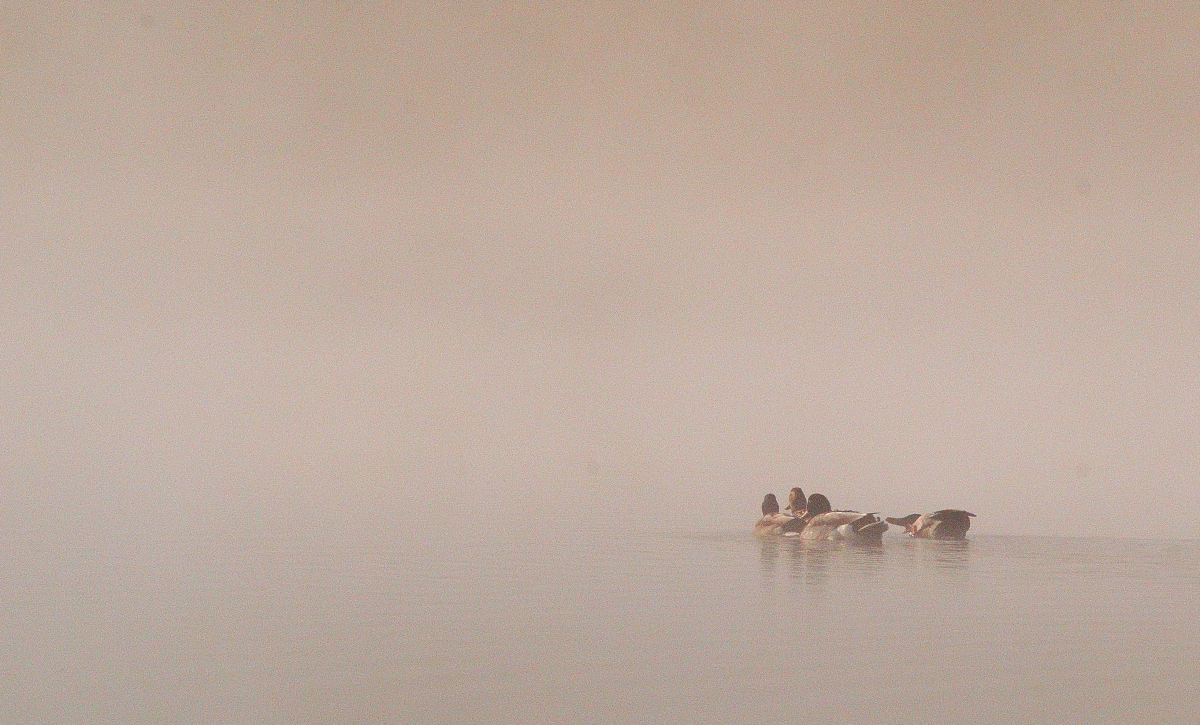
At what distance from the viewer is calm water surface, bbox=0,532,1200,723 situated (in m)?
4.48

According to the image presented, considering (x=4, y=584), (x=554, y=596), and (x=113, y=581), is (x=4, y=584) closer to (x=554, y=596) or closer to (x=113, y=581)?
(x=113, y=581)

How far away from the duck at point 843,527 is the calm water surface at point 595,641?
201cm

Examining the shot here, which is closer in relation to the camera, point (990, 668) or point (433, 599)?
point (990, 668)

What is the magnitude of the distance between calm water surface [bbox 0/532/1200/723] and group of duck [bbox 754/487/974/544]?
2049 millimetres

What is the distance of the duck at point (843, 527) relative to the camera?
12031 mm

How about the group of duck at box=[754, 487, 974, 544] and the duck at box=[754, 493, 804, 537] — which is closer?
the group of duck at box=[754, 487, 974, 544]

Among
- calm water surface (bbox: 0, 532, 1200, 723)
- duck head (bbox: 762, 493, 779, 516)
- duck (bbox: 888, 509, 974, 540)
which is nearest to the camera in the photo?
calm water surface (bbox: 0, 532, 1200, 723)

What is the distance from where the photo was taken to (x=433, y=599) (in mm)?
7445

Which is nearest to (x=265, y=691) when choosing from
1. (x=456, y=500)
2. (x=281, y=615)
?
(x=281, y=615)

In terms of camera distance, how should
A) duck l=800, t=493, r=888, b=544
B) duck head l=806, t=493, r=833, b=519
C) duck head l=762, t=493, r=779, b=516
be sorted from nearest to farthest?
1. duck l=800, t=493, r=888, b=544
2. duck head l=806, t=493, r=833, b=519
3. duck head l=762, t=493, r=779, b=516

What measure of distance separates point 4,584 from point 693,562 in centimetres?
475

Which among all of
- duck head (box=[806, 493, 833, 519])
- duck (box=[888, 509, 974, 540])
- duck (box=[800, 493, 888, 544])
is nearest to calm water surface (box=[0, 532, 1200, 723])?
duck (box=[800, 493, 888, 544])

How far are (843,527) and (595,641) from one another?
6790 millimetres

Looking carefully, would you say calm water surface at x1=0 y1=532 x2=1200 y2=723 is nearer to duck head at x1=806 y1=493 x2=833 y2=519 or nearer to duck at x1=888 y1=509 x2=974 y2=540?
duck at x1=888 y1=509 x2=974 y2=540
